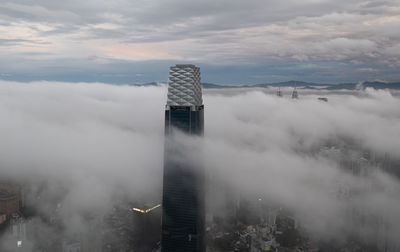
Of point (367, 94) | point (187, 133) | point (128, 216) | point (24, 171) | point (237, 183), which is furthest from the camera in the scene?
point (367, 94)

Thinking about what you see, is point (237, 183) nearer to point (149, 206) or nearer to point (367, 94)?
point (149, 206)

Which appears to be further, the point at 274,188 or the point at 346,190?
the point at 274,188

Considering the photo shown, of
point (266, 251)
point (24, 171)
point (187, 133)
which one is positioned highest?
point (187, 133)

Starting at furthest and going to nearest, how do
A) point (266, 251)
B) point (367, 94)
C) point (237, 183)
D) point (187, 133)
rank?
point (367, 94), point (237, 183), point (266, 251), point (187, 133)

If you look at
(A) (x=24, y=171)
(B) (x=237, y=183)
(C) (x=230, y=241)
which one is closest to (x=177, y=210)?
(C) (x=230, y=241)

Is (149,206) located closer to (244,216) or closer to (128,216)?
(128,216)

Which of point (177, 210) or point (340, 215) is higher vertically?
point (177, 210)

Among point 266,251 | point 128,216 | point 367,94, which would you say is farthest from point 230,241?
point 367,94
